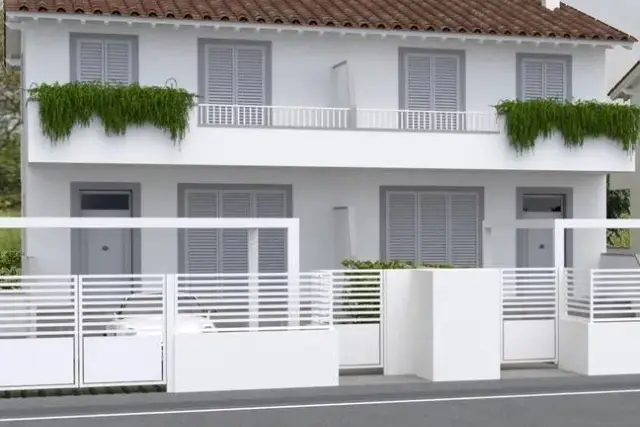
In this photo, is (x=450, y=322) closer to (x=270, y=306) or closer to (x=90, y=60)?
(x=270, y=306)

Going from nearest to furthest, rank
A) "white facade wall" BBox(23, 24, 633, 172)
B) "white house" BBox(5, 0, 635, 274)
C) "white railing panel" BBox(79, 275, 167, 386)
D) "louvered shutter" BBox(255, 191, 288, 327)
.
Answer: "white railing panel" BBox(79, 275, 167, 386), "white facade wall" BBox(23, 24, 633, 172), "white house" BBox(5, 0, 635, 274), "louvered shutter" BBox(255, 191, 288, 327)

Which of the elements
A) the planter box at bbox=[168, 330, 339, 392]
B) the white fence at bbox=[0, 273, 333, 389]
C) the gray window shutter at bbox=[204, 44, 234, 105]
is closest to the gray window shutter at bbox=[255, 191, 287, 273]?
the gray window shutter at bbox=[204, 44, 234, 105]

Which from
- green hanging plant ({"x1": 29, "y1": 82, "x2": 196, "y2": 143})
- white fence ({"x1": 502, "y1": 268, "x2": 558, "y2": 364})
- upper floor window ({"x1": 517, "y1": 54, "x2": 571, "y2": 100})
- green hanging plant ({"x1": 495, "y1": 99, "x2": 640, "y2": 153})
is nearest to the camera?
white fence ({"x1": 502, "y1": 268, "x2": 558, "y2": 364})

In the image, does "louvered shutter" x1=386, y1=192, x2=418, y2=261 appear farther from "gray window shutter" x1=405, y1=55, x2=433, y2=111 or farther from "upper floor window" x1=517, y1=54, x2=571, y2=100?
"upper floor window" x1=517, y1=54, x2=571, y2=100

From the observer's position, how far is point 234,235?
25500mm

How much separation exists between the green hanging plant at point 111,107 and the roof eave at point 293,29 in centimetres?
145

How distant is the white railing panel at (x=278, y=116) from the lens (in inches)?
968

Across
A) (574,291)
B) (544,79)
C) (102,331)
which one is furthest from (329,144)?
(102,331)

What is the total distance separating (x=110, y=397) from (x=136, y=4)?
35.6 feet

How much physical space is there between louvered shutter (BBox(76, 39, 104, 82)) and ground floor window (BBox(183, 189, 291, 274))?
10.2ft

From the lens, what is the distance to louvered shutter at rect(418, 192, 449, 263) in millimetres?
26734

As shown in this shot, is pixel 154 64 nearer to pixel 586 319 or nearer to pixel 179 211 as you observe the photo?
pixel 179 211

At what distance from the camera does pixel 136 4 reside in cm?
2461

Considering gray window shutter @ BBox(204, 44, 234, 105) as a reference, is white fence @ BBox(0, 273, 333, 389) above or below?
below
